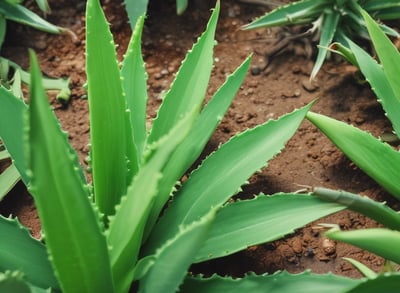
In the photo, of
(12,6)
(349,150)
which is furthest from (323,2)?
(12,6)

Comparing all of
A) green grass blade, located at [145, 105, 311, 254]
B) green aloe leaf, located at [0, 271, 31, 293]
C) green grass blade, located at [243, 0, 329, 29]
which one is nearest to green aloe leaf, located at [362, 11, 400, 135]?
green grass blade, located at [145, 105, 311, 254]

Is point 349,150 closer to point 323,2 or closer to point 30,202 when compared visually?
point 323,2

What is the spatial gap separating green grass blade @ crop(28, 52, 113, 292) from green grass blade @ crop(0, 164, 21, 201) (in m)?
0.58

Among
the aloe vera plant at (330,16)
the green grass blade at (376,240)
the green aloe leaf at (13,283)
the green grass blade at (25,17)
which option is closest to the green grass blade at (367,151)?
the green grass blade at (376,240)

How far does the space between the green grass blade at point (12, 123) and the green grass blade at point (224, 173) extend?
0.33 meters

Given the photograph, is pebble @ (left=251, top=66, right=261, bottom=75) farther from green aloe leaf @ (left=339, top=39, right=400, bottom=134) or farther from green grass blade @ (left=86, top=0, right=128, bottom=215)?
green grass blade @ (left=86, top=0, right=128, bottom=215)

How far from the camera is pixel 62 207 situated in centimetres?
85

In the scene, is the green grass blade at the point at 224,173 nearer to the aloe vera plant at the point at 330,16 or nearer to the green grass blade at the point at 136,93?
the green grass blade at the point at 136,93

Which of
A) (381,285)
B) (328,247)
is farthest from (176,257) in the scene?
(328,247)

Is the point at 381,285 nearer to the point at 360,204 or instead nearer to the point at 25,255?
the point at 360,204

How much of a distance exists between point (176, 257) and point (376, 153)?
2.00 feet

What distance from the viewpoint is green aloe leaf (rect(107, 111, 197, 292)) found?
80cm

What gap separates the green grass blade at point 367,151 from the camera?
1298mm

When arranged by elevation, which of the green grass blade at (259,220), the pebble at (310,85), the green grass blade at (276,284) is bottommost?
the green grass blade at (276,284)
